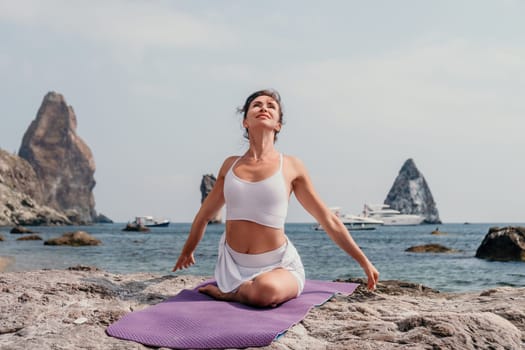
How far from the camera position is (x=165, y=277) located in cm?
691

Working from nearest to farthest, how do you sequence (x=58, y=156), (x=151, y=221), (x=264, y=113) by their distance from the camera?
(x=264, y=113) → (x=151, y=221) → (x=58, y=156)

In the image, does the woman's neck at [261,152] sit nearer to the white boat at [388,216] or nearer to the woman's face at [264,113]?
the woman's face at [264,113]

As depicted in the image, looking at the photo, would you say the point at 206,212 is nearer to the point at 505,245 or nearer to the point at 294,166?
the point at 294,166

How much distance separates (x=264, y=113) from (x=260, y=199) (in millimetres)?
843

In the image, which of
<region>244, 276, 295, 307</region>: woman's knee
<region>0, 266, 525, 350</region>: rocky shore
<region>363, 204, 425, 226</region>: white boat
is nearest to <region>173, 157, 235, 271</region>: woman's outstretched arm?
<region>0, 266, 525, 350</region>: rocky shore

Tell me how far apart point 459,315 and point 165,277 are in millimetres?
3783

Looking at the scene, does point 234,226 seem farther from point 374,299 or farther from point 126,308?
point 374,299

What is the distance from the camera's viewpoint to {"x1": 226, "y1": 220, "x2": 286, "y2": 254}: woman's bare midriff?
5.30 metres

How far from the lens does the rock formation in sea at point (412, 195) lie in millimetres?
123562

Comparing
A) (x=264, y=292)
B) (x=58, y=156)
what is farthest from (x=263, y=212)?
(x=58, y=156)

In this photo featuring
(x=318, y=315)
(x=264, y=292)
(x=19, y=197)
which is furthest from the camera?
(x=19, y=197)

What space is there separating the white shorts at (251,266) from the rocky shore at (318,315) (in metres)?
0.48

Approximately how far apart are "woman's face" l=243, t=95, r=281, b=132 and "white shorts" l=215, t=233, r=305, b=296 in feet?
3.89

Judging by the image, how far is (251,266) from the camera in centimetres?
531
